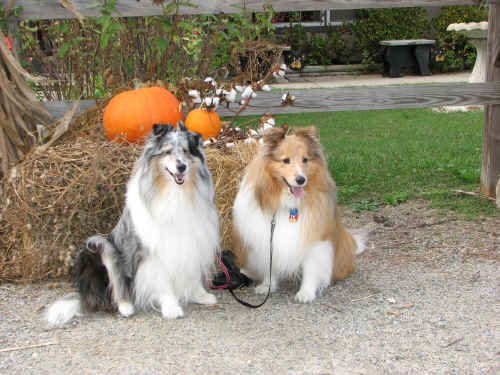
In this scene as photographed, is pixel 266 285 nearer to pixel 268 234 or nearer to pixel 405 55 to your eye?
pixel 268 234

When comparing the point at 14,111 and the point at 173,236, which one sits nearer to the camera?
the point at 173,236

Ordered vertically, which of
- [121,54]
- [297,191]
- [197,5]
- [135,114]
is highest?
[197,5]

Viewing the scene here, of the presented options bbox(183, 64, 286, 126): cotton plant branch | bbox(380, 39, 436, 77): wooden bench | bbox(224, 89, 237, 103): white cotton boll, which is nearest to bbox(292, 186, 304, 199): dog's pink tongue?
bbox(183, 64, 286, 126): cotton plant branch

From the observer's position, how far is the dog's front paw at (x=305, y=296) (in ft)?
12.5

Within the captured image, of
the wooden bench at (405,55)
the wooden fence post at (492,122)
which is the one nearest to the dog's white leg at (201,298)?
the wooden fence post at (492,122)

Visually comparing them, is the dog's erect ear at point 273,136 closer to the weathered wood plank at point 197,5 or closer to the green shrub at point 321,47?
the weathered wood plank at point 197,5

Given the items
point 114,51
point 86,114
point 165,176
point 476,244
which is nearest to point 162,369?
point 165,176

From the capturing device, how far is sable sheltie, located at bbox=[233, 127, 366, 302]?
12.0 ft

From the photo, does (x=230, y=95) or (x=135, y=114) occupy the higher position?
(x=230, y=95)

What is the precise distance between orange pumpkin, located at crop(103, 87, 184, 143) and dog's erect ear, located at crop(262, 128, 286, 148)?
126cm

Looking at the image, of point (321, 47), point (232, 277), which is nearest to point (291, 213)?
point (232, 277)

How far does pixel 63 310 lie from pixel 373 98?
3.36 metres

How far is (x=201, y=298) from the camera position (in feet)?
12.5

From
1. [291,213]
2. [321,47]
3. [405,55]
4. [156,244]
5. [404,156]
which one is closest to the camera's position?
[156,244]
